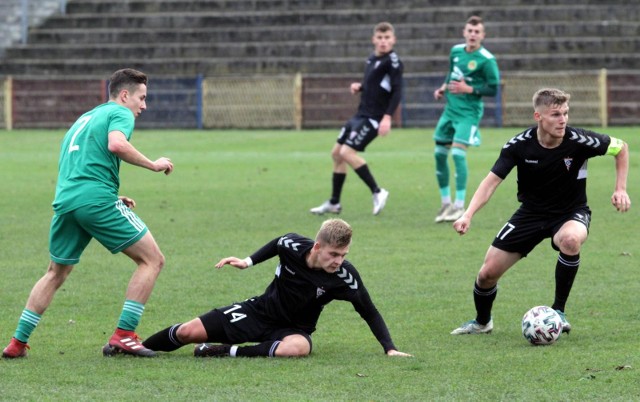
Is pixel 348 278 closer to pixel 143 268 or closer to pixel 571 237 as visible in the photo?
pixel 143 268

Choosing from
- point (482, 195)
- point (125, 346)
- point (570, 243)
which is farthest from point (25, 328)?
point (570, 243)

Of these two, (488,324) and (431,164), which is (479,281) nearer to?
(488,324)

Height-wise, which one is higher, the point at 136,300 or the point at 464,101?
the point at 464,101

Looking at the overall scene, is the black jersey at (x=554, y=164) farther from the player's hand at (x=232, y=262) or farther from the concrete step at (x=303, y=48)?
the concrete step at (x=303, y=48)

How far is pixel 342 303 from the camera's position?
9141 millimetres

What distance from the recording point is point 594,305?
8820mm

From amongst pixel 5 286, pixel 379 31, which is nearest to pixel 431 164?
pixel 379 31

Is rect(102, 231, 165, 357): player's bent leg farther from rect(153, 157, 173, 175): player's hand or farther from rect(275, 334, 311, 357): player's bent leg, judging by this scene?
rect(275, 334, 311, 357): player's bent leg

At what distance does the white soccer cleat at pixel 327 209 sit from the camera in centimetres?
1464

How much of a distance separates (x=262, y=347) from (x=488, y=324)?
168 cm

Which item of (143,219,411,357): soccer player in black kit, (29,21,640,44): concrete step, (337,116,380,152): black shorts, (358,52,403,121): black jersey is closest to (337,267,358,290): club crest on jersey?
(143,219,411,357): soccer player in black kit

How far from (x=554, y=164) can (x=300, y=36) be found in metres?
27.5

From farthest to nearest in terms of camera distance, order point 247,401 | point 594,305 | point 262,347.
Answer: point 594,305 → point 262,347 → point 247,401

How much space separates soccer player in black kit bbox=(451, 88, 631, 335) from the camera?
789cm
